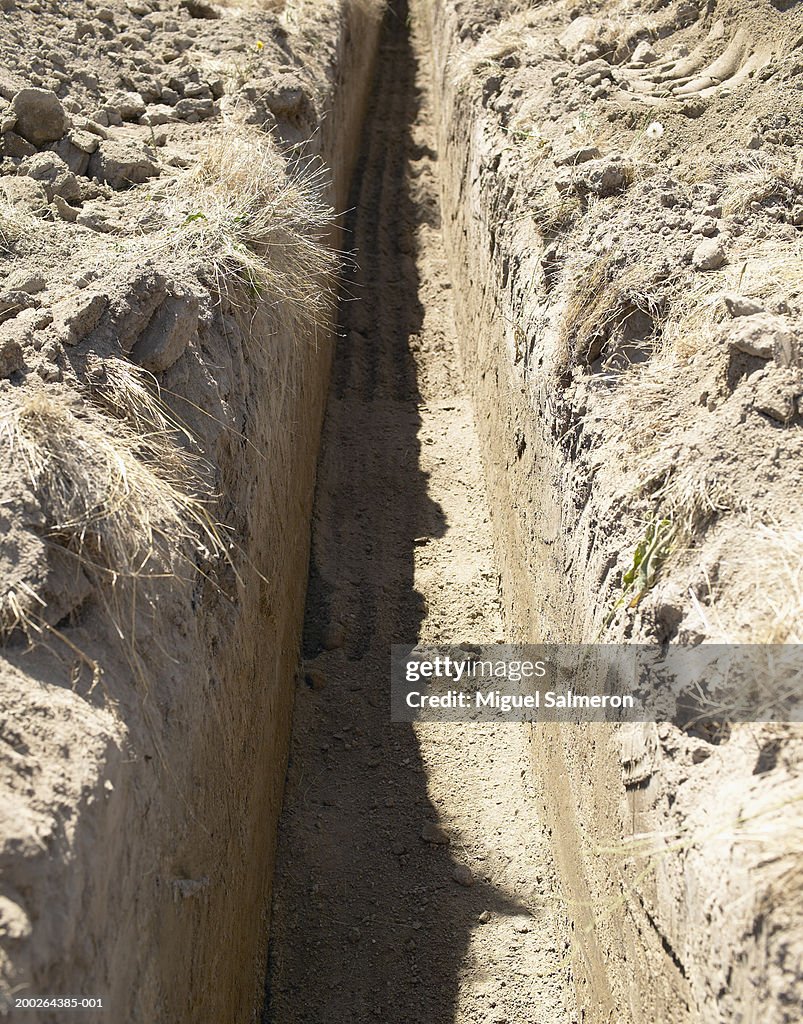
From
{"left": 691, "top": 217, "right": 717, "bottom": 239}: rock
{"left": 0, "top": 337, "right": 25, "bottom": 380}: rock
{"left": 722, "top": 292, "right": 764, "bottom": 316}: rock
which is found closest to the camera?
{"left": 0, "top": 337, "right": 25, "bottom": 380}: rock

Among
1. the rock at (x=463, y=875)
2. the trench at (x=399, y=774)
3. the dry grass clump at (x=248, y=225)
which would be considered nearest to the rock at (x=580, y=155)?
the dry grass clump at (x=248, y=225)

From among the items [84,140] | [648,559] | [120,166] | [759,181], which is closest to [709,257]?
[759,181]

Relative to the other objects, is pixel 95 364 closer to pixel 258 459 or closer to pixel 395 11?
pixel 258 459

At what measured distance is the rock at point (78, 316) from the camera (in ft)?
10.7

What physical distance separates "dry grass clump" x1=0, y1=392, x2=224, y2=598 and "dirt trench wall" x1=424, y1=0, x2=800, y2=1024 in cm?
138

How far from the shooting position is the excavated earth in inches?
93.4

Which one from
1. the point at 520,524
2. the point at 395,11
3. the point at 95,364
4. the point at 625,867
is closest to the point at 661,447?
the point at 625,867

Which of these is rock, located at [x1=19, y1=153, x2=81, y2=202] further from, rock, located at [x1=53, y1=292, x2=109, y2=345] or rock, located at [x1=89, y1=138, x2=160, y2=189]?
rock, located at [x1=53, y1=292, x2=109, y2=345]

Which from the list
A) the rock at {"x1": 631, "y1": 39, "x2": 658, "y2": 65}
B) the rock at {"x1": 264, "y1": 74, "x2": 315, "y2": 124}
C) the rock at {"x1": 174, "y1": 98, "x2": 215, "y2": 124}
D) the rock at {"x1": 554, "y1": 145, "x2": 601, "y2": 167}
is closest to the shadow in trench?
the rock at {"x1": 264, "y1": 74, "x2": 315, "y2": 124}

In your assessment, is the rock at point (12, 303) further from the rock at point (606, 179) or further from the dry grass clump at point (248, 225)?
the rock at point (606, 179)

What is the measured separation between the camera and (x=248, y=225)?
443 cm

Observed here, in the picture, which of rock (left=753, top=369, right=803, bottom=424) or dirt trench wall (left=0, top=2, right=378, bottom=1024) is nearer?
dirt trench wall (left=0, top=2, right=378, bottom=1024)

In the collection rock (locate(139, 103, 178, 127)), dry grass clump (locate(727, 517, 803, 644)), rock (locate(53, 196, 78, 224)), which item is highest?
rock (locate(139, 103, 178, 127))

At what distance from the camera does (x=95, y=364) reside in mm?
3232
